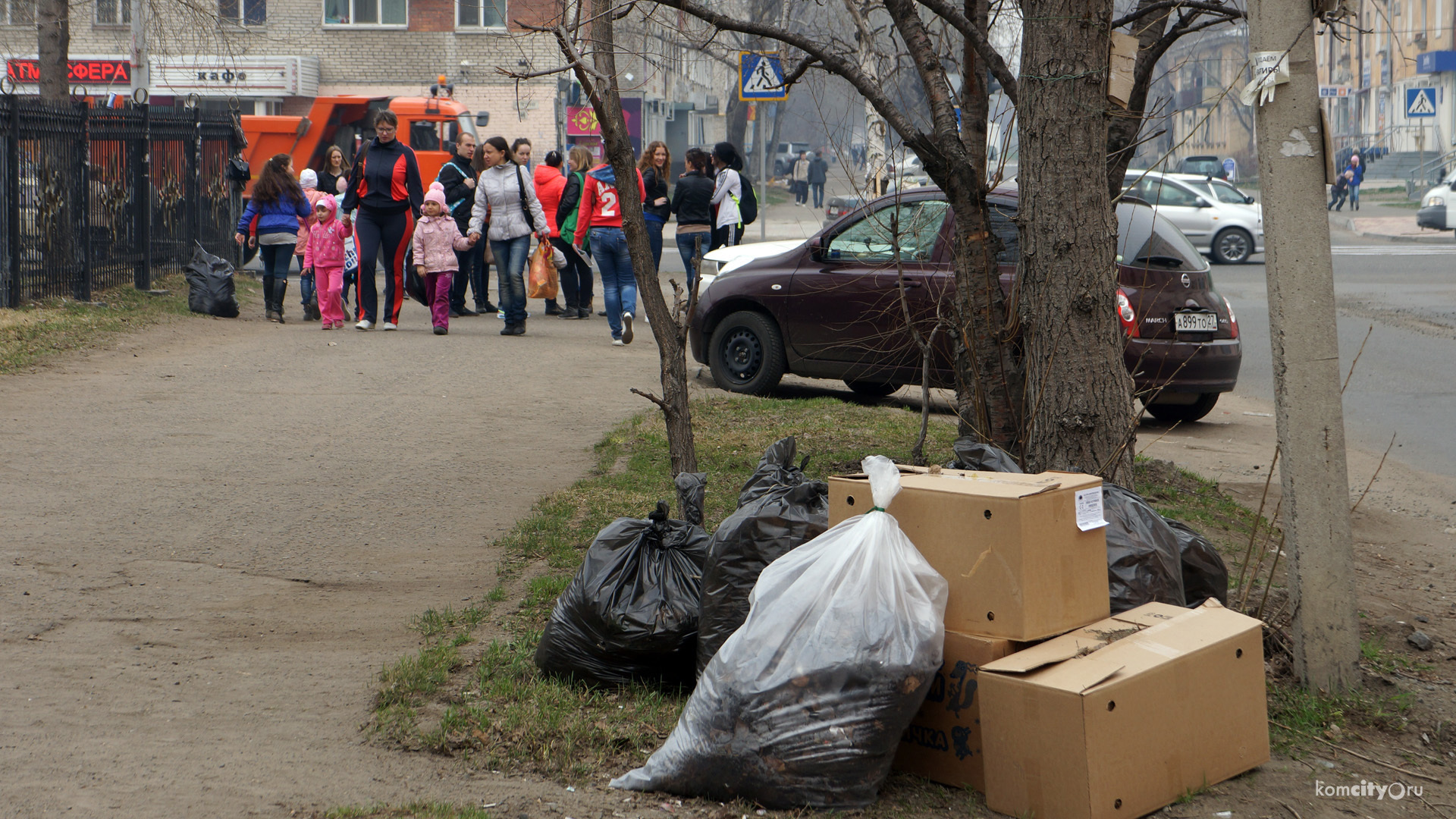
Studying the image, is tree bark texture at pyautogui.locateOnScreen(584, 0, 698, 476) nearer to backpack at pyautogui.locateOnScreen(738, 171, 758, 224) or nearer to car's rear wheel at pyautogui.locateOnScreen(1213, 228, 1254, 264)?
backpack at pyautogui.locateOnScreen(738, 171, 758, 224)

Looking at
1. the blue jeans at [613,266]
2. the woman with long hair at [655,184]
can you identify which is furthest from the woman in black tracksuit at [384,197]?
the woman with long hair at [655,184]

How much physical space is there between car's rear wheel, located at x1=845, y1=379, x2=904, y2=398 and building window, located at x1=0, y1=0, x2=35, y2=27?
826 inches

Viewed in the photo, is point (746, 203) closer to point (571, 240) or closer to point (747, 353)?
point (571, 240)

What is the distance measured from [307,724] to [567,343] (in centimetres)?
881

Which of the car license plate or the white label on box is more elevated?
the car license plate

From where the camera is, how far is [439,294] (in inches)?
490

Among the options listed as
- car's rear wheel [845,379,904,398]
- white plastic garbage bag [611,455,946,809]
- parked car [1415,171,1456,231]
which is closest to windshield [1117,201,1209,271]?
car's rear wheel [845,379,904,398]

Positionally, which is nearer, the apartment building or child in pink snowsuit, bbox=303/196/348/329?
child in pink snowsuit, bbox=303/196/348/329

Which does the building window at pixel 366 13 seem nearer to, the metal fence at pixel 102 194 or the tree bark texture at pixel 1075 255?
the metal fence at pixel 102 194

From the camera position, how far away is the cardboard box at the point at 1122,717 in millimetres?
2930

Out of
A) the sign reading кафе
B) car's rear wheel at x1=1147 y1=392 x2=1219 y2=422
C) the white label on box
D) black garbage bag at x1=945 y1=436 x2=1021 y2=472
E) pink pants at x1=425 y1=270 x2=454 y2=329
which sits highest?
the sign reading кафе

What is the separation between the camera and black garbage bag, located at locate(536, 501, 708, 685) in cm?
374

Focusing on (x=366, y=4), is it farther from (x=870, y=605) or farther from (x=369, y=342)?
(x=870, y=605)

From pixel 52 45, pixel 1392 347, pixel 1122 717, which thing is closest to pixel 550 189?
pixel 52 45
